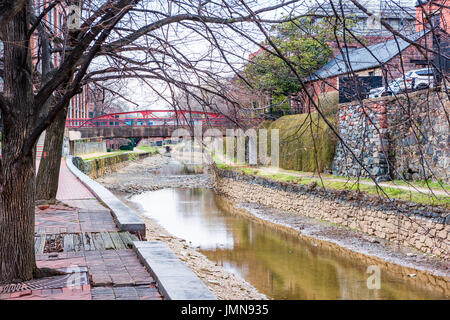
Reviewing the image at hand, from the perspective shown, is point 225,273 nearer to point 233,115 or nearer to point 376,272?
point 376,272

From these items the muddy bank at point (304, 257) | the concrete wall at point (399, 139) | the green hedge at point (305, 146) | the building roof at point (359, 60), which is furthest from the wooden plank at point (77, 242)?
the green hedge at point (305, 146)

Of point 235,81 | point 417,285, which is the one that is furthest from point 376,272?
point 235,81

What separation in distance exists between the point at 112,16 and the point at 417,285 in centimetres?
807

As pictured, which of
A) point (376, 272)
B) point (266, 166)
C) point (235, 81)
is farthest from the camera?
point (266, 166)

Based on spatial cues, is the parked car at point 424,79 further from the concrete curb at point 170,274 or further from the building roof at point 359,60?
the concrete curb at point 170,274

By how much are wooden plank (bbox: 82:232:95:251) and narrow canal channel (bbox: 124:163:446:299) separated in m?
3.67

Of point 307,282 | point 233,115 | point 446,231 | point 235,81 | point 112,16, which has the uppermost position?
point 112,16

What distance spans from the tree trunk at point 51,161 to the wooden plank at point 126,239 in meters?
4.26

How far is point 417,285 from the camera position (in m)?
9.91

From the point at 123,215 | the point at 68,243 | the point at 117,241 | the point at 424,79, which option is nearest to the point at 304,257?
the point at 424,79

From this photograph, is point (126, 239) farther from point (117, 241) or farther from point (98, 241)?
point (98, 241)

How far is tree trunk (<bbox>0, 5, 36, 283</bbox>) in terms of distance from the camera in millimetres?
5227

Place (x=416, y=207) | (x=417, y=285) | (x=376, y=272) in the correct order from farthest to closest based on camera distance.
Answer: (x=416, y=207) < (x=376, y=272) < (x=417, y=285)

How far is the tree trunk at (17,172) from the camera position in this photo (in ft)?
17.1
